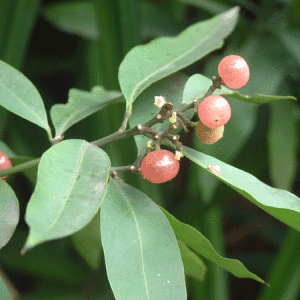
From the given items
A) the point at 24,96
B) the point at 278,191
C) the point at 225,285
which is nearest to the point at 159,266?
the point at 278,191

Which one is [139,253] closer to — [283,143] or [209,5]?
[283,143]

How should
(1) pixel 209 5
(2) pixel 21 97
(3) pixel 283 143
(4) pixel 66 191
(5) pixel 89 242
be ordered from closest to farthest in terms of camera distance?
(4) pixel 66 191 < (2) pixel 21 97 < (5) pixel 89 242 < (3) pixel 283 143 < (1) pixel 209 5

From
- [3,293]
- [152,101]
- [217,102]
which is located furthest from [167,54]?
[3,293]

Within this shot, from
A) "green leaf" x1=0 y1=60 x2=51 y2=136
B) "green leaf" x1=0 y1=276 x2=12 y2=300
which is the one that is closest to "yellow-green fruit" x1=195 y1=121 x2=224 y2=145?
"green leaf" x1=0 y1=60 x2=51 y2=136

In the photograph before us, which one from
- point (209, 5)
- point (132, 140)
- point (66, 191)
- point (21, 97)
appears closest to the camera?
point (66, 191)

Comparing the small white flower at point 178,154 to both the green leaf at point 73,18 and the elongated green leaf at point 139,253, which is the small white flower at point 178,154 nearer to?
the elongated green leaf at point 139,253

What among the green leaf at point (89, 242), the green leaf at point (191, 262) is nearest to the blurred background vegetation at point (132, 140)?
the green leaf at point (89, 242)
